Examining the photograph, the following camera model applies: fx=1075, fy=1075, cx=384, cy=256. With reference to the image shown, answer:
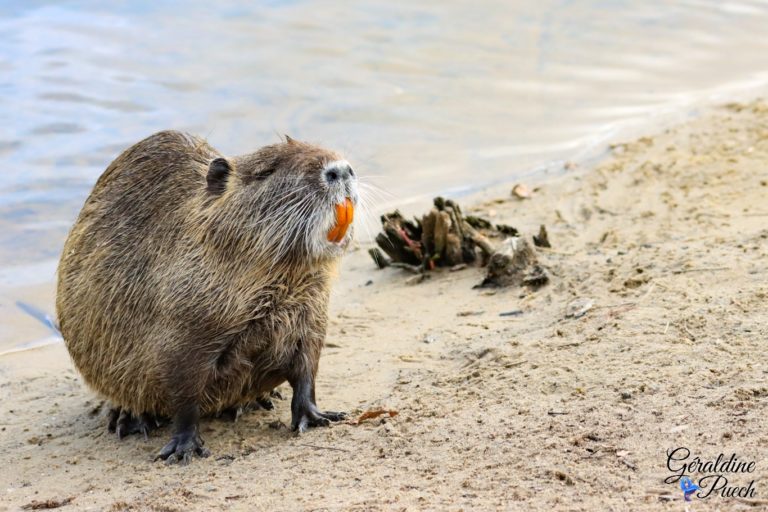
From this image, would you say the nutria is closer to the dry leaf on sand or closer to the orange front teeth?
the orange front teeth

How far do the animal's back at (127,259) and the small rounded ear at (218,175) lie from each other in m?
0.13

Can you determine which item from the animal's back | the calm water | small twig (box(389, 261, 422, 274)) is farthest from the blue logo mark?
the calm water

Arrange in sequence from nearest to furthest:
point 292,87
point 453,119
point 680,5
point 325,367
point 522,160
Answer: point 325,367 < point 522,160 < point 453,119 < point 292,87 < point 680,5

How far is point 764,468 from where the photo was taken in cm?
341

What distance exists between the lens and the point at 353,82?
11.5 m

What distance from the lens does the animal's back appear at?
16.2 feet

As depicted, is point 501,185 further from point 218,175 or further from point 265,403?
point 218,175

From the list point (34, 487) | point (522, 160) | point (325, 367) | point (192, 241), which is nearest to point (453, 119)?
point (522, 160)

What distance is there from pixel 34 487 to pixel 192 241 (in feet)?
4.09

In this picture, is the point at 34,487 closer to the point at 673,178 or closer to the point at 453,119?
the point at 673,178

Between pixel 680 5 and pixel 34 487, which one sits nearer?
pixel 34 487

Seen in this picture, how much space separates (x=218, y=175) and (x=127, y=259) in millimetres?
617

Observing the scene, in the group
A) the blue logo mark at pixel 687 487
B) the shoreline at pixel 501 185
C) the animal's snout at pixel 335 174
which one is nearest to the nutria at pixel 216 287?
the animal's snout at pixel 335 174

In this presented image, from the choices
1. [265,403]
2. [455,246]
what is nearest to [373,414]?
[265,403]
